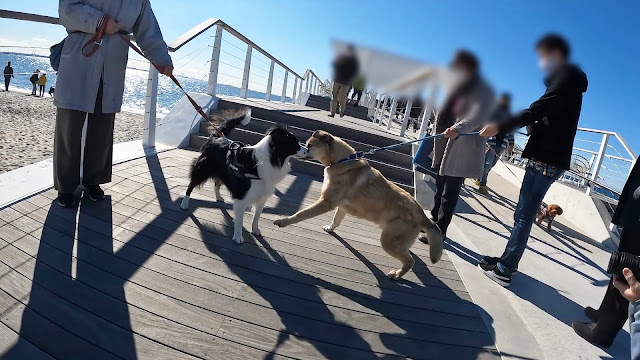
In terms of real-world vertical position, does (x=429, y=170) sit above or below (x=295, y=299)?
above

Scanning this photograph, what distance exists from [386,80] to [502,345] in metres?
1.86

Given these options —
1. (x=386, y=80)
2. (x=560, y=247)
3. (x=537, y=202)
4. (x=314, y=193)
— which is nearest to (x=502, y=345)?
(x=537, y=202)

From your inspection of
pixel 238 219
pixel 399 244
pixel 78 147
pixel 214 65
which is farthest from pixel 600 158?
pixel 78 147

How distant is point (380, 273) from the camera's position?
2684 mm

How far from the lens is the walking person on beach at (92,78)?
2.53 metres

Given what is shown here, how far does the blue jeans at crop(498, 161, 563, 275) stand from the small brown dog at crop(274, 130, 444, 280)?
64cm

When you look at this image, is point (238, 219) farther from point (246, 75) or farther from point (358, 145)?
point (246, 75)

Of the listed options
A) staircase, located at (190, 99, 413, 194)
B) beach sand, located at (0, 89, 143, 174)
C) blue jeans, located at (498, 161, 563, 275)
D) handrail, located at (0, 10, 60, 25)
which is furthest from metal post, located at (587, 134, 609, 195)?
beach sand, located at (0, 89, 143, 174)

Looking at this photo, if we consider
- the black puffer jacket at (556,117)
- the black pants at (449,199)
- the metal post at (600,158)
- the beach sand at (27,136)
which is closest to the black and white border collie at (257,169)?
the black pants at (449,199)

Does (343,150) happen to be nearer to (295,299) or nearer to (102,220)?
(295,299)

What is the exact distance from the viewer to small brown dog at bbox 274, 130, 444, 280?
8.75ft

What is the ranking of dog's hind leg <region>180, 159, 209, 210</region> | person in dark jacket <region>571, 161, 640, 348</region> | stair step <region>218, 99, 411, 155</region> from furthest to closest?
stair step <region>218, 99, 411, 155</region>
dog's hind leg <region>180, 159, 209, 210</region>
person in dark jacket <region>571, 161, 640, 348</region>

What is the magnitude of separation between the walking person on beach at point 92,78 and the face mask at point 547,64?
2.81 meters

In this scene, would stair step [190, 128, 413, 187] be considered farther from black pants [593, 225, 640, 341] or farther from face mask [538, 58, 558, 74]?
black pants [593, 225, 640, 341]
